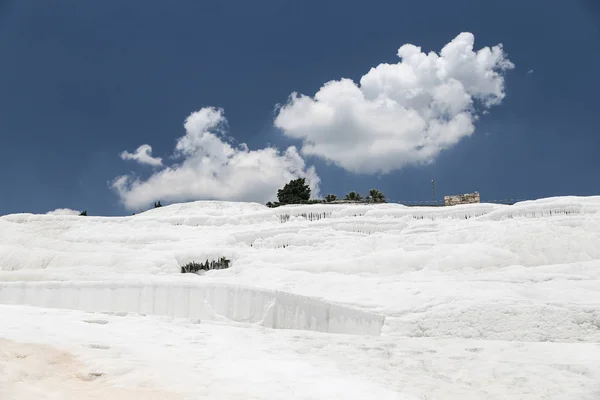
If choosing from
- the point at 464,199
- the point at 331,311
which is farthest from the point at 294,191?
the point at 331,311

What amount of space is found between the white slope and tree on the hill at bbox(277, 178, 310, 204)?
28.7m

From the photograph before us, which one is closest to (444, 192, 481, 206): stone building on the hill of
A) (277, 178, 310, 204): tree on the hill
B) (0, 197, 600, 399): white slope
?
(0, 197, 600, 399): white slope

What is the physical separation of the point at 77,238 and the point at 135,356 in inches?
501

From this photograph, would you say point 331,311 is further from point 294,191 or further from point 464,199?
point 294,191

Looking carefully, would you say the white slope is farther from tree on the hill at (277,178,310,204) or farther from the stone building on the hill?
tree on the hill at (277,178,310,204)

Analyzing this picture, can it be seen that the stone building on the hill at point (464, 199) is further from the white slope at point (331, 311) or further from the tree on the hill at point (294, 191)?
the tree on the hill at point (294, 191)

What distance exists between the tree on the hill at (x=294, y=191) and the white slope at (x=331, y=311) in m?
28.7

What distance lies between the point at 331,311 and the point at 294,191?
37139mm

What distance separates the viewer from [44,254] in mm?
11719

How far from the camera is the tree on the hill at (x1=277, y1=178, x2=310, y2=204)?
43.6m

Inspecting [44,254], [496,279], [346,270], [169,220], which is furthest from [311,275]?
[169,220]

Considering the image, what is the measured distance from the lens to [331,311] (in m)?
7.05

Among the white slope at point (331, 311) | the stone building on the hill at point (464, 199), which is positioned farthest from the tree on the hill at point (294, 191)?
the white slope at point (331, 311)

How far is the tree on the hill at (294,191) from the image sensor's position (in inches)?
1716
